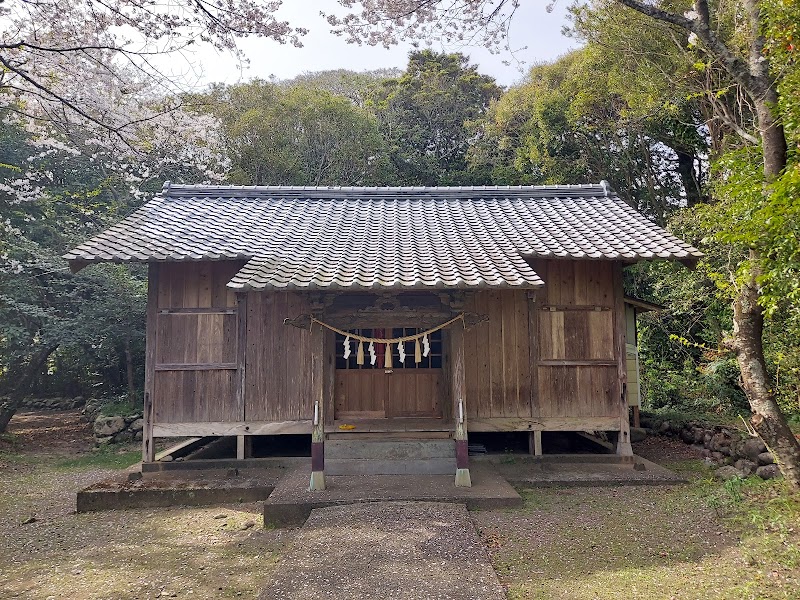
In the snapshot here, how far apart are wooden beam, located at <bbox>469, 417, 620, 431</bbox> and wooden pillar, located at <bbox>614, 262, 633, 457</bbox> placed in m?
0.14

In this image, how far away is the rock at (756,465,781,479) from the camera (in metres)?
7.07

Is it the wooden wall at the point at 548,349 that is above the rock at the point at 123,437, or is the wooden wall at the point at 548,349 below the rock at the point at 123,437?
above

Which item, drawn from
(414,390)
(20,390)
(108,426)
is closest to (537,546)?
(414,390)

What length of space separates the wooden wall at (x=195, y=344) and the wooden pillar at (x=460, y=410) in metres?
3.81

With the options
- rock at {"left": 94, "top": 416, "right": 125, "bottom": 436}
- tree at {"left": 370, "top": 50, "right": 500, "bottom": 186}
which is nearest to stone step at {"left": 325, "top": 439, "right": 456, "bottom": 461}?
rock at {"left": 94, "top": 416, "right": 125, "bottom": 436}

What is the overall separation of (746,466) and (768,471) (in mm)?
574

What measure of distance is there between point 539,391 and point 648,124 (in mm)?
11041

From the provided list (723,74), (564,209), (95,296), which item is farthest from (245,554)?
(723,74)

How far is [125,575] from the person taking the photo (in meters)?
5.14

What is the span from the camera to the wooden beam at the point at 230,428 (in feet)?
27.7

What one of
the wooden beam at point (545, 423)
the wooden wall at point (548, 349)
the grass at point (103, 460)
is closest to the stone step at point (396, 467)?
the wooden beam at point (545, 423)

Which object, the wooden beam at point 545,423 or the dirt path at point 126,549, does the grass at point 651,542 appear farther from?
the dirt path at point 126,549

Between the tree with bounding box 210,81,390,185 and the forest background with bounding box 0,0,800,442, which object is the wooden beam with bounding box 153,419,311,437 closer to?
the forest background with bounding box 0,0,800,442

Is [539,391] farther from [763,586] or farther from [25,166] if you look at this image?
[25,166]
